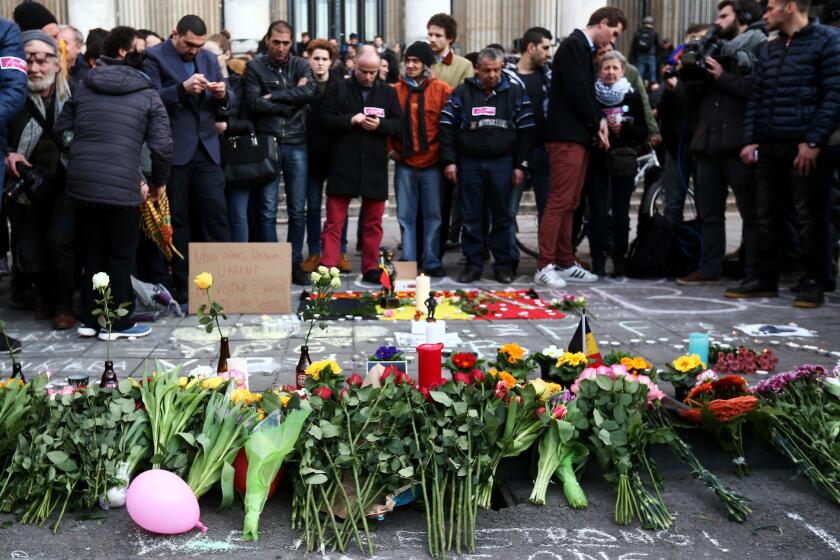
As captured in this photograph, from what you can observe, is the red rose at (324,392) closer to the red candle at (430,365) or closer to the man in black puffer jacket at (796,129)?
the red candle at (430,365)

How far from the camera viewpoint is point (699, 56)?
795 cm

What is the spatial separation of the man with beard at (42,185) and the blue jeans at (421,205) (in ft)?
10.0

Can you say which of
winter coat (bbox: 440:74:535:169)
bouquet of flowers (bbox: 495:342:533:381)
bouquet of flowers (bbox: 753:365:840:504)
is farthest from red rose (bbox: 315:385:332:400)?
winter coat (bbox: 440:74:535:169)

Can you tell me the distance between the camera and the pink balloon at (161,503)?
124 inches

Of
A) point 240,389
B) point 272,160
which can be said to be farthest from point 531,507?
point 272,160

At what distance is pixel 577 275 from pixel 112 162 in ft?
13.6

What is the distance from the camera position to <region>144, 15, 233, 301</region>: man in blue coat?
23.0 ft

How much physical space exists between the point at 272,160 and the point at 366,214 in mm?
937

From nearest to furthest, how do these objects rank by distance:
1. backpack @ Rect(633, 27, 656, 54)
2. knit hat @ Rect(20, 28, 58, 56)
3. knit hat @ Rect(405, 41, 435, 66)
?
knit hat @ Rect(20, 28, 58, 56) → knit hat @ Rect(405, 41, 435, 66) → backpack @ Rect(633, 27, 656, 54)

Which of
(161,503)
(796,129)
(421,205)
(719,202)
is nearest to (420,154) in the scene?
(421,205)

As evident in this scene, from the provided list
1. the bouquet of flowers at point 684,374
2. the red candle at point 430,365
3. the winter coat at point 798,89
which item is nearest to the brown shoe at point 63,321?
the red candle at point 430,365

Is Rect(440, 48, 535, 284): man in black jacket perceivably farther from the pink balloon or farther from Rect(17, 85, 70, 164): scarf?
the pink balloon

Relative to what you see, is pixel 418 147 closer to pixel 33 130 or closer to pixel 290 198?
pixel 290 198

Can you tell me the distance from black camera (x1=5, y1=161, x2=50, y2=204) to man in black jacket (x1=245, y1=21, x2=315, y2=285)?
2.14 meters
